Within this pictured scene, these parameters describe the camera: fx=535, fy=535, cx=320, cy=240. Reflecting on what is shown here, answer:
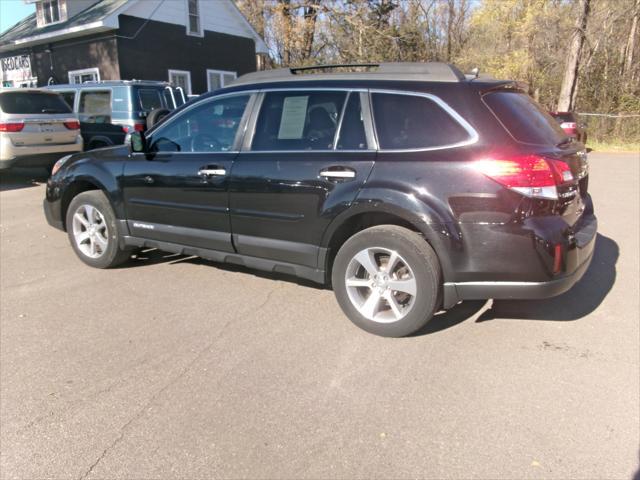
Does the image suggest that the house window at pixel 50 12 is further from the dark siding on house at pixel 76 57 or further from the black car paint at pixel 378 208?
the black car paint at pixel 378 208

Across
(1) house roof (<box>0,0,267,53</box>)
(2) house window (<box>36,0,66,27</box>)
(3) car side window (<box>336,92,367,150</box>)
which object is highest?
(2) house window (<box>36,0,66,27</box>)

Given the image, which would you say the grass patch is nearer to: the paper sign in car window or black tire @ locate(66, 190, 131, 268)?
the paper sign in car window

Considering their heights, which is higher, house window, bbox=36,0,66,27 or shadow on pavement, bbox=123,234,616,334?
house window, bbox=36,0,66,27

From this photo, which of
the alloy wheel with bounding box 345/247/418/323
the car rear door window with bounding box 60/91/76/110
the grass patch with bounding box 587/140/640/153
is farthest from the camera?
the grass patch with bounding box 587/140/640/153

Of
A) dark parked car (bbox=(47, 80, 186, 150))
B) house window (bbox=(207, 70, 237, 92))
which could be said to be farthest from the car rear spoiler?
house window (bbox=(207, 70, 237, 92))

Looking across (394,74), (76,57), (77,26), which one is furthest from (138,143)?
(76,57)

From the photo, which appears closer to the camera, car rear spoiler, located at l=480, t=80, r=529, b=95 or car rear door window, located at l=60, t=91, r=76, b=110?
car rear spoiler, located at l=480, t=80, r=529, b=95

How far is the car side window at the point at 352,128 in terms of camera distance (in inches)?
149

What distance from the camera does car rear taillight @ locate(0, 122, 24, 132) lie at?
388 inches

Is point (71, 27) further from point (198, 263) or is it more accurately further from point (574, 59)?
point (574, 59)

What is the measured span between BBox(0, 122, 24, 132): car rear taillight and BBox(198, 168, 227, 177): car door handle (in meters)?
7.32

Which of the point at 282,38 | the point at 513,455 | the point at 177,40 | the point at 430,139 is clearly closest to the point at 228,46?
the point at 177,40

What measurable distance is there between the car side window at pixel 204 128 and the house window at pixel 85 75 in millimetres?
16806

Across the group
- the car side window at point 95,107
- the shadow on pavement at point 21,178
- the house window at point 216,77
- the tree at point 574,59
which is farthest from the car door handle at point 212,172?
the house window at point 216,77
